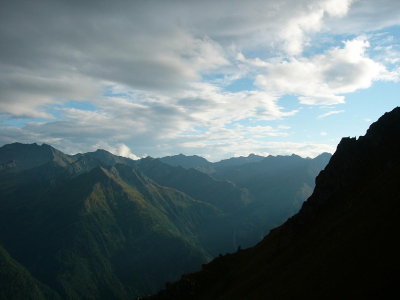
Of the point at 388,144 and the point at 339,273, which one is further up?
the point at 388,144

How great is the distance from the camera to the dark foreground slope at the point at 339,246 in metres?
45.9

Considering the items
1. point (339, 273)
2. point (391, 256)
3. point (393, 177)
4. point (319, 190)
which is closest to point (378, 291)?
point (391, 256)

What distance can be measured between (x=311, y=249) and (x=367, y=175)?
26.4 metres

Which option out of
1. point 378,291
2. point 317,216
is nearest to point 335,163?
point 317,216

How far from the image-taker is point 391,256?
44.0 meters

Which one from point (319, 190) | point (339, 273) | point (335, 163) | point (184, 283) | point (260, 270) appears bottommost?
point (184, 283)

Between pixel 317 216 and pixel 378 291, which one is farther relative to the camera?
pixel 317 216

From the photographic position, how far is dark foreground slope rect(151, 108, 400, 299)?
45.9m

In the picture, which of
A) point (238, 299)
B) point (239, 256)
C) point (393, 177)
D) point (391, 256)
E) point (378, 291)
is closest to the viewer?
point (378, 291)

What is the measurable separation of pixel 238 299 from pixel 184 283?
33615 mm

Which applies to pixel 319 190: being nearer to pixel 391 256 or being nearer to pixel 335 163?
pixel 335 163

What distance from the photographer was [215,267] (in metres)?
105

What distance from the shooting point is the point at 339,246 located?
55.9 metres

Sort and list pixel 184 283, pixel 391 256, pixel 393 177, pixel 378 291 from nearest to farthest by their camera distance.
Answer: pixel 378 291 < pixel 391 256 < pixel 393 177 < pixel 184 283
